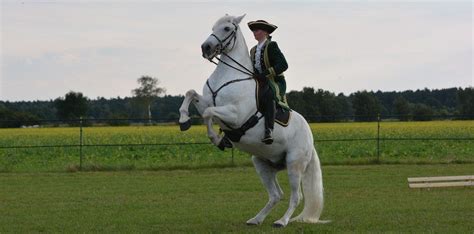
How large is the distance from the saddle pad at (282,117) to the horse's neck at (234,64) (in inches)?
27.0

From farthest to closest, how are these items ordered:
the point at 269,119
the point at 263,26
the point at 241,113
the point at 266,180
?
the point at 266,180
the point at 263,26
the point at 269,119
the point at 241,113

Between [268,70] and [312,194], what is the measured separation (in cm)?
207

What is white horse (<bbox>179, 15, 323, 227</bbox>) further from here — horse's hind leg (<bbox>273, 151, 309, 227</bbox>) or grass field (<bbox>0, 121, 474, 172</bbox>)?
grass field (<bbox>0, 121, 474, 172</bbox>)

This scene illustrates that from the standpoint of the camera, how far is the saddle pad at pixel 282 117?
877cm

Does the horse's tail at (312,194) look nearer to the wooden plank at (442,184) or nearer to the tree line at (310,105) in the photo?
the wooden plank at (442,184)

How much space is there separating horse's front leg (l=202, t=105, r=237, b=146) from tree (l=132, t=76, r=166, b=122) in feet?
223

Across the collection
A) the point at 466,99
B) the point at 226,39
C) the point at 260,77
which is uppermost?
the point at 466,99

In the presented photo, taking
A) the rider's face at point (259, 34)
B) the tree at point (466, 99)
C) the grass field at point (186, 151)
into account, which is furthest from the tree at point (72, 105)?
the rider's face at point (259, 34)

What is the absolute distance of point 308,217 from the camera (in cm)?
963


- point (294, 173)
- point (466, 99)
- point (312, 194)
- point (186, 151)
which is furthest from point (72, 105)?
point (294, 173)

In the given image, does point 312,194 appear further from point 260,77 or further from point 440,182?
point 440,182

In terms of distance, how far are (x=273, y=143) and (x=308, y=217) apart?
1480 millimetres

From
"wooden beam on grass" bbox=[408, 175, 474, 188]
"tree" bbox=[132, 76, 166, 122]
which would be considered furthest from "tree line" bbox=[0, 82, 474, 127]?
"wooden beam on grass" bbox=[408, 175, 474, 188]

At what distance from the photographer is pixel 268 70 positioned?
8.60 meters
